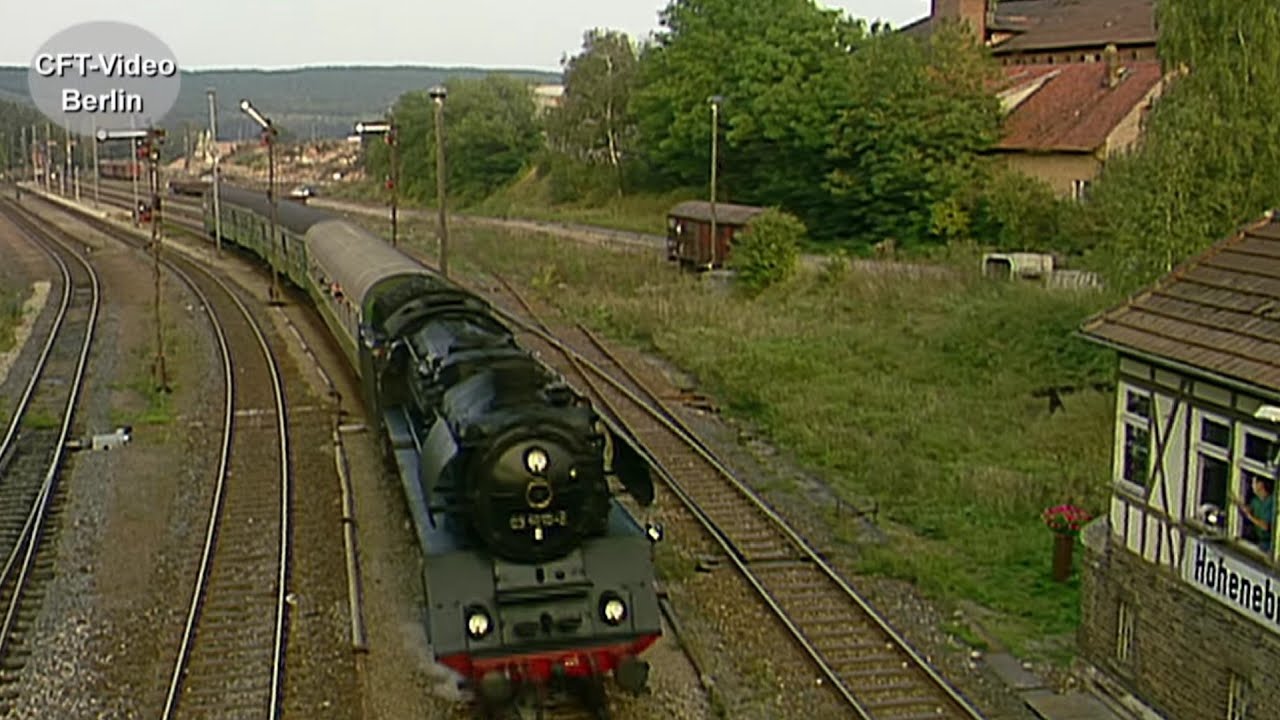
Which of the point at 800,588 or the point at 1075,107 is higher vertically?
the point at 1075,107

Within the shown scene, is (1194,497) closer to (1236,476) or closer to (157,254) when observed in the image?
(1236,476)

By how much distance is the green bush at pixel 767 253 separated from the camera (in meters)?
38.5

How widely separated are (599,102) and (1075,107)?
35861mm

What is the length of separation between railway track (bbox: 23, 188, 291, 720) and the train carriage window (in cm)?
842

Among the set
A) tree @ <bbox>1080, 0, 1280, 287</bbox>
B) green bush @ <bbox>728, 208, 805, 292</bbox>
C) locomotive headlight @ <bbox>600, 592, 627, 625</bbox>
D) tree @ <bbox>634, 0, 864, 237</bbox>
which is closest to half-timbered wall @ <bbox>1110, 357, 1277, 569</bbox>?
locomotive headlight @ <bbox>600, 592, 627, 625</bbox>

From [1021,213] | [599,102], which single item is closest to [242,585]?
[1021,213]

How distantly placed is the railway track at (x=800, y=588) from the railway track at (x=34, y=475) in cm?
802

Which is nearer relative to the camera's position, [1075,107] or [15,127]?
[1075,107]

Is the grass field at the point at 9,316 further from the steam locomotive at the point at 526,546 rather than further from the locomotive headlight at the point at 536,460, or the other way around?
the locomotive headlight at the point at 536,460

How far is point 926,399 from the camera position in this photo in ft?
81.5

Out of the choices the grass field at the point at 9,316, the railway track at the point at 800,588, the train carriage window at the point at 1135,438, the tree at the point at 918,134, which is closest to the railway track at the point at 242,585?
the railway track at the point at 800,588

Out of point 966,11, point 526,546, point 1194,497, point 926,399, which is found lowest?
point 926,399

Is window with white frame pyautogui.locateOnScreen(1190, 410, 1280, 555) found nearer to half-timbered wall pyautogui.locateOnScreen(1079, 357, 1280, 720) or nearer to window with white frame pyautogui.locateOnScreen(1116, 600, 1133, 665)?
half-timbered wall pyautogui.locateOnScreen(1079, 357, 1280, 720)

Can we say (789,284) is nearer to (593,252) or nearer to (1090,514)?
(593,252)
